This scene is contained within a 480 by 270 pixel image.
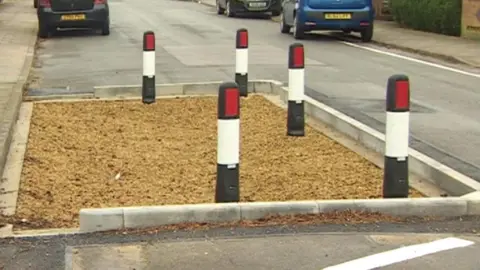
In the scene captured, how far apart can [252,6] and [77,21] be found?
10878 mm

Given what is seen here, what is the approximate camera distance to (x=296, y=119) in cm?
930

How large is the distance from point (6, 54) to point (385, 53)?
8150 millimetres

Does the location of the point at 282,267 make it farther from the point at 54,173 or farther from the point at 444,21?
the point at 444,21

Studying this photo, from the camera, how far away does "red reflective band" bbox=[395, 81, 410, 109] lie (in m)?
6.42

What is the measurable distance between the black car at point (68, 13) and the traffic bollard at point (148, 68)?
11.7 meters

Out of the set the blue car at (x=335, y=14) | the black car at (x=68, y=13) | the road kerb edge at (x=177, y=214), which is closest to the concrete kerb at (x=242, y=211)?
the road kerb edge at (x=177, y=214)

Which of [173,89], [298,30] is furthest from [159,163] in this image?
[298,30]

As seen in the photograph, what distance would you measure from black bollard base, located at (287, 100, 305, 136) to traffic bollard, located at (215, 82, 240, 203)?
2.96 metres

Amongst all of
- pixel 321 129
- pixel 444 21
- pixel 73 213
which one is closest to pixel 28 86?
pixel 321 129

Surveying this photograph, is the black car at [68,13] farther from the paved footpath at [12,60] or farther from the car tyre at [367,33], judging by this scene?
the car tyre at [367,33]

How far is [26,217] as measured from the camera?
251 inches

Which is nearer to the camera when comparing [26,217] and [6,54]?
[26,217]

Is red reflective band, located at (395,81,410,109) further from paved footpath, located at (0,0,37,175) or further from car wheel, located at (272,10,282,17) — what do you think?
car wheel, located at (272,10,282,17)

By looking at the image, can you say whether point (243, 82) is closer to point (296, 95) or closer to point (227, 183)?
point (296, 95)
